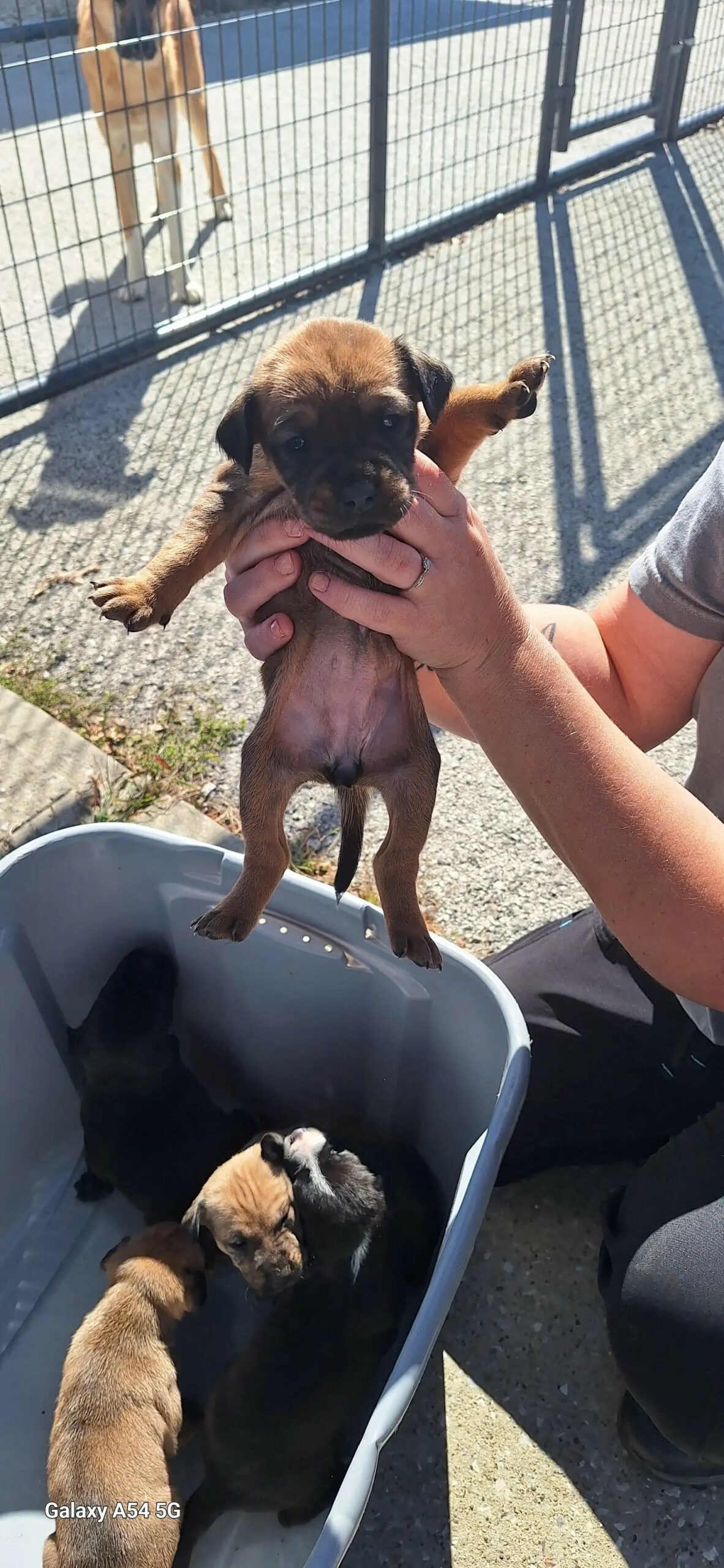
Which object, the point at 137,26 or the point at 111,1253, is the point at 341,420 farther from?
the point at 137,26

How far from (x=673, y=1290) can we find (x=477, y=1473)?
0.53 meters

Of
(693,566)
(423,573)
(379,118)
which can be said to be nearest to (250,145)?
(379,118)

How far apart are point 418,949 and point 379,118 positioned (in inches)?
210

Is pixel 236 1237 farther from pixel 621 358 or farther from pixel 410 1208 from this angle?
pixel 621 358

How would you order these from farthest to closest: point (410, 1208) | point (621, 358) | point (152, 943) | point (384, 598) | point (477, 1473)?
point (621, 358), point (152, 943), point (410, 1208), point (477, 1473), point (384, 598)

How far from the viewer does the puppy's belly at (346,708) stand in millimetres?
2125

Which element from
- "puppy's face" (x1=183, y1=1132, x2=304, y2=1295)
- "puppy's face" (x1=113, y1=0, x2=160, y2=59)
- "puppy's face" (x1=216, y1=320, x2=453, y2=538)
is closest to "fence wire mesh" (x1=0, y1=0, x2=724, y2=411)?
"puppy's face" (x1=113, y1=0, x2=160, y2=59)

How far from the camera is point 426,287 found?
19.8 feet

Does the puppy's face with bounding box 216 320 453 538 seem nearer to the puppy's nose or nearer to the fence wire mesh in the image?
the puppy's nose

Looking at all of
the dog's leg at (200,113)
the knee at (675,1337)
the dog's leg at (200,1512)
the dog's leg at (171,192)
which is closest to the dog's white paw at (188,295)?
the dog's leg at (171,192)

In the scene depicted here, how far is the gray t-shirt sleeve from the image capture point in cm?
210

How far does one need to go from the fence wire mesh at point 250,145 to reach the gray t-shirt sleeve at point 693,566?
3598mm


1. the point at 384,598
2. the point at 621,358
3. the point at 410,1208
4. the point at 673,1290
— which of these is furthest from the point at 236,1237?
the point at 621,358

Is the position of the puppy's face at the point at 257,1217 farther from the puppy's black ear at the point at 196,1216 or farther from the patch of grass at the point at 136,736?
the patch of grass at the point at 136,736
